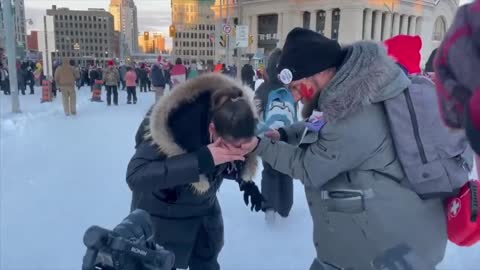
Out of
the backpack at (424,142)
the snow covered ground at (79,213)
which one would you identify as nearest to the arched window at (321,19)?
the snow covered ground at (79,213)

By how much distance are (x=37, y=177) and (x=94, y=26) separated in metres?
109

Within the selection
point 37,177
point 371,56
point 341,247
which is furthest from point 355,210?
point 37,177

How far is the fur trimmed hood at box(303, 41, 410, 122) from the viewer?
1.48 metres

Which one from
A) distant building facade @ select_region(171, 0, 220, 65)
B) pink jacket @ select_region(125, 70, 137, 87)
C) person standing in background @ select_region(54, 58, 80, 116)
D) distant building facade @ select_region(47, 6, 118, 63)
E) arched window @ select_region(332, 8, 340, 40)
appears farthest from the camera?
distant building facade @ select_region(47, 6, 118, 63)

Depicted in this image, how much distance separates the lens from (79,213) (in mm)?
4172

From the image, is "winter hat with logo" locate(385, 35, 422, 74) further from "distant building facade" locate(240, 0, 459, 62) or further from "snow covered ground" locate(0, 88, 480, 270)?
"distant building facade" locate(240, 0, 459, 62)

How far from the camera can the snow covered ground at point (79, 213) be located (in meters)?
3.33

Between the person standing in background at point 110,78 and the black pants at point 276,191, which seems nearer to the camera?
the black pants at point 276,191

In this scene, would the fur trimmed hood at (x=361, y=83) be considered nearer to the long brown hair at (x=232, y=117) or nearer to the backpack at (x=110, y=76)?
the long brown hair at (x=232, y=117)

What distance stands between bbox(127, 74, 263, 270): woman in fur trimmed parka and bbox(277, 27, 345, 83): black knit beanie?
0.27 meters

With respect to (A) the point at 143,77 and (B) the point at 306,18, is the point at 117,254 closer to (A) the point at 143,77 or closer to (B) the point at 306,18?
(A) the point at 143,77

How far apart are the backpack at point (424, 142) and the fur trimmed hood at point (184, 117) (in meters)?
0.60

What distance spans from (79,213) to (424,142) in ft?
11.8

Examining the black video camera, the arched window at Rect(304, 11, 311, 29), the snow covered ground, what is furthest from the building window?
the black video camera
